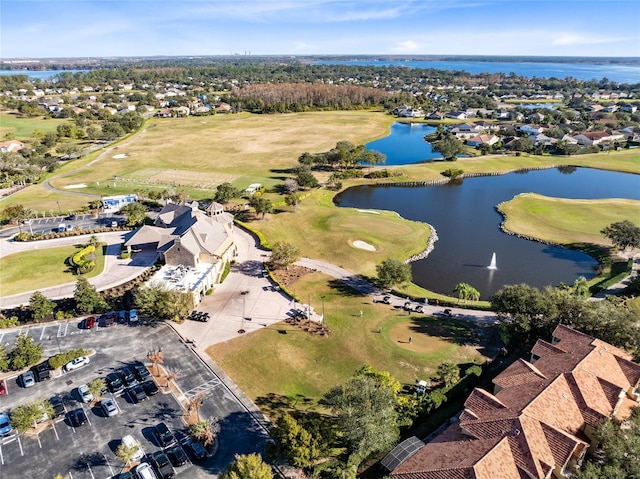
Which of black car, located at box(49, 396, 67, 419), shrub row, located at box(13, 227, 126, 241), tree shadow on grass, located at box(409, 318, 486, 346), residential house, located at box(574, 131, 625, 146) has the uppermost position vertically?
residential house, located at box(574, 131, 625, 146)

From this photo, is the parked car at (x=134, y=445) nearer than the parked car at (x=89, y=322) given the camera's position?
Yes

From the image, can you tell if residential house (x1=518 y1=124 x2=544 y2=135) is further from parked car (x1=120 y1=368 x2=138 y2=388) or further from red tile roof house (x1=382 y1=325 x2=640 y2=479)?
parked car (x1=120 y1=368 x2=138 y2=388)

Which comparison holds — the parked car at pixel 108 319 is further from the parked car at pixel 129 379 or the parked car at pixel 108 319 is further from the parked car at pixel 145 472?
the parked car at pixel 145 472

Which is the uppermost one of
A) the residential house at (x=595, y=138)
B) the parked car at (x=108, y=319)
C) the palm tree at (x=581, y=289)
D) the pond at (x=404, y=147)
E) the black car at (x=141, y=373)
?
the residential house at (x=595, y=138)

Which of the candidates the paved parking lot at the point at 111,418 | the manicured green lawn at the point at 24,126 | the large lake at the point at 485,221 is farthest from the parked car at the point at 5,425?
the manicured green lawn at the point at 24,126

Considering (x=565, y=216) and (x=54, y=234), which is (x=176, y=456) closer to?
(x=54, y=234)

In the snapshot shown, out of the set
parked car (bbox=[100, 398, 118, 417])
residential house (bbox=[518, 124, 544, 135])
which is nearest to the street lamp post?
parked car (bbox=[100, 398, 118, 417])

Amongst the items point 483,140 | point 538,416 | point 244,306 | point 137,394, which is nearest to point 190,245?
point 244,306
